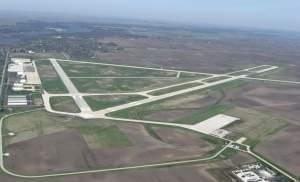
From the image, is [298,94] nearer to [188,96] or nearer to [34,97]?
[188,96]

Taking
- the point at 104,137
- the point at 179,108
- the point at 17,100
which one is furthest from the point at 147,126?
the point at 17,100

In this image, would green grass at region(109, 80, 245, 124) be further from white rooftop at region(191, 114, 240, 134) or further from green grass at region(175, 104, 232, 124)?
white rooftop at region(191, 114, 240, 134)

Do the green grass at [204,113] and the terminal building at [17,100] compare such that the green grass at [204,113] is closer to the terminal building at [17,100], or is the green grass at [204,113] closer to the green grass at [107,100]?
the green grass at [107,100]

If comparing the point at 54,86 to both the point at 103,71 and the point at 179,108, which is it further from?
the point at 179,108

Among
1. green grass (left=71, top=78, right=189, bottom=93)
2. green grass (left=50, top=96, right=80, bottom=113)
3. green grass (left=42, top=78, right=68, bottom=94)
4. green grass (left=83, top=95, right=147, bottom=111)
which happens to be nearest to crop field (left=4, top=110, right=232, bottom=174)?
green grass (left=50, top=96, right=80, bottom=113)

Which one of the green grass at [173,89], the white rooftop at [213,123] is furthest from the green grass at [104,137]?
the green grass at [173,89]

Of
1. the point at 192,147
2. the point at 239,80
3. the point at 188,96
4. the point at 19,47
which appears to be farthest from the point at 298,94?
the point at 19,47
